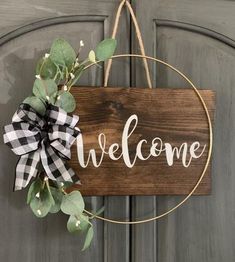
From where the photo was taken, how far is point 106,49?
0.89m

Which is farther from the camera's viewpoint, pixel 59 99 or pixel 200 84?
pixel 200 84

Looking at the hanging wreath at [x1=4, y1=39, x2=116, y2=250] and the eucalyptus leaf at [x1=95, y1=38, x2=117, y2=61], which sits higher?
the eucalyptus leaf at [x1=95, y1=38, x2=117, y2=61]

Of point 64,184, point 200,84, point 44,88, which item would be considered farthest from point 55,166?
point 200,84

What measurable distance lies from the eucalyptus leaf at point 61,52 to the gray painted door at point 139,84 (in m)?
0.07

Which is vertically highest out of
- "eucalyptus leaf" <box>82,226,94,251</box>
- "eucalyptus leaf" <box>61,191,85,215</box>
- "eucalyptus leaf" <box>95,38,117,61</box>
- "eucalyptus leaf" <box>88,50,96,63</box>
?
"eucalyptus leaf" <box>95,38,117,61</box>

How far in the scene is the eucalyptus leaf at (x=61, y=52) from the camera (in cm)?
87

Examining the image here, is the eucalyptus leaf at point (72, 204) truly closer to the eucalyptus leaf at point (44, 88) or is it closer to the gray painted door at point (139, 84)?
the gray painted door at point (139, 84)

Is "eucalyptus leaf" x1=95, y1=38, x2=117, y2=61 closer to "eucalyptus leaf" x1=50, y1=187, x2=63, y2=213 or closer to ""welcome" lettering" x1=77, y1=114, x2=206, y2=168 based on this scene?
""welcome" lettering" x1=77, y1=114, x2=206, y2=168

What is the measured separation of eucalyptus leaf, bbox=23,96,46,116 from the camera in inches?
33.9

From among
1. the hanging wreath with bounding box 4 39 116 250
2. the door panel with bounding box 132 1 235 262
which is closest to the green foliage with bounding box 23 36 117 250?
the hanging wreath with bounding box 4 39 116 250

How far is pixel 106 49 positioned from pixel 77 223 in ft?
1.07

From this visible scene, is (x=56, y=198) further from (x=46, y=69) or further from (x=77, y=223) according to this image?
(x=46, y=69)

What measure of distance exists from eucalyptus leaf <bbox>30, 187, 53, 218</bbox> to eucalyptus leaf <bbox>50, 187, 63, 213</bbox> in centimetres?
2

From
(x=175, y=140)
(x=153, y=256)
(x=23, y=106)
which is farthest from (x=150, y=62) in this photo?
(x=153, y=256)
